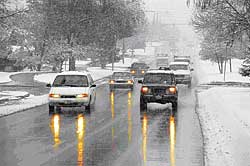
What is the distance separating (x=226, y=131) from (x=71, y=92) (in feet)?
28.1

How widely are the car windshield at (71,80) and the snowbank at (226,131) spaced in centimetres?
540

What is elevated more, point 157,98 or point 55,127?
A: point 157,98

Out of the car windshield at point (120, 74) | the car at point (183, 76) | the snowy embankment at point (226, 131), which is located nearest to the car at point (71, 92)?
the snowy embankment at point (226, 131)

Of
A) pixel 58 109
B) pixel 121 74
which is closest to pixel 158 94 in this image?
pixel 58 109

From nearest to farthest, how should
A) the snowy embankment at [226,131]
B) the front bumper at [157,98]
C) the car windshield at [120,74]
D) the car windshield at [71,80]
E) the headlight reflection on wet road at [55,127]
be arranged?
the snowy embankment at [226,131]
the headlight reflection on wet road at [55,127]
the car windshield at [71,80]
the front bumper at [157,98]
the car windshield at [120,74]

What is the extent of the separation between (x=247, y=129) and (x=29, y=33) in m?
56.1

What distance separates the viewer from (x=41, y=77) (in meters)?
54.7

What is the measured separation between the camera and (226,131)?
16.7 metres

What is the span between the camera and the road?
12.2 meters

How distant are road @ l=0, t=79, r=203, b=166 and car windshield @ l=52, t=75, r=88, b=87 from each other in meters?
1.20

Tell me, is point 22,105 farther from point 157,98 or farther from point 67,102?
point 157,98

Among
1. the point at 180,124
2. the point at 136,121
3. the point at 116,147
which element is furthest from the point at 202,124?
the point at 116,147

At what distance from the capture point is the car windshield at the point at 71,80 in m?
24.6

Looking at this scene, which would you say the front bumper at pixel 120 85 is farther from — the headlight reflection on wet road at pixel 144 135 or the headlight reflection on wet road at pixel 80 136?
the headlight reflection on wet road at pixel 80 136
